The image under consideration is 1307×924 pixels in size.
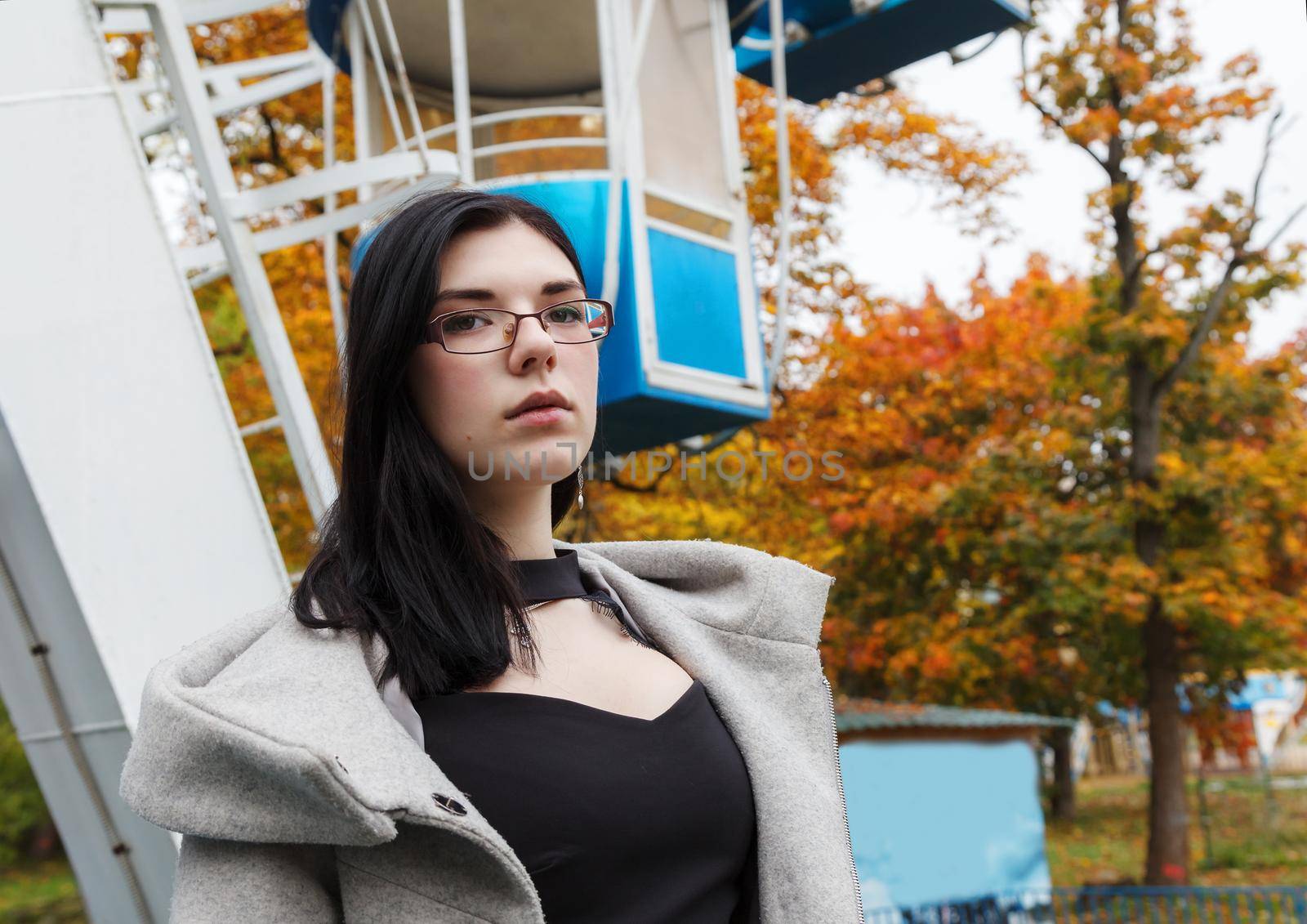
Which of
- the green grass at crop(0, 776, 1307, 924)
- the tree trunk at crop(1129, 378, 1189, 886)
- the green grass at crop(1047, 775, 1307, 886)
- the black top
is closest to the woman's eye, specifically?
the black top

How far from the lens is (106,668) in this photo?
2.99 meters

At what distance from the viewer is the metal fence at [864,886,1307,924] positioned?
1044 cm

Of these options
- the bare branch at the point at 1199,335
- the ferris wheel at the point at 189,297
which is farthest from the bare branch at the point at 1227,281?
the ferris wheel at the point at 189,297

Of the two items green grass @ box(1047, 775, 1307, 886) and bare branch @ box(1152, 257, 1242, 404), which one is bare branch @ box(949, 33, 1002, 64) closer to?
bare branch @ box(1152, 257, 1242, 404)

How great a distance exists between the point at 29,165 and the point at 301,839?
2.64 metres

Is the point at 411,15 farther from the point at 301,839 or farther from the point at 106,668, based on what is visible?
the point at 301,839

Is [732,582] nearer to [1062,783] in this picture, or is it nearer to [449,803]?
[449,803]

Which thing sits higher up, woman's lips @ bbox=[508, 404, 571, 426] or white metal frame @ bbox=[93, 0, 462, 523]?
white metal frame @ bbox=[93, 0, 462, 523]

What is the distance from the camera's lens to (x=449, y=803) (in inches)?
54.9

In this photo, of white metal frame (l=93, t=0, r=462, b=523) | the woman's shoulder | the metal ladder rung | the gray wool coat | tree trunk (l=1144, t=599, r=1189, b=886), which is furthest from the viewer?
tree trunk (l=1144, t=599, r=1189, b=886)

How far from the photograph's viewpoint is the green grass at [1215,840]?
16.2 meters

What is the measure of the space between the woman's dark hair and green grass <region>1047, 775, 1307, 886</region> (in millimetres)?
14492

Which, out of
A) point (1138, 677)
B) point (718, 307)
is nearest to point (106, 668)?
point (718, 307)

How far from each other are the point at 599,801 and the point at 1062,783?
22.3m
